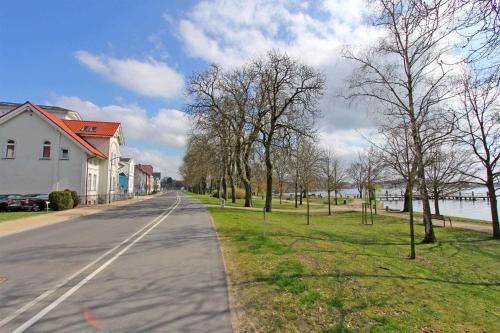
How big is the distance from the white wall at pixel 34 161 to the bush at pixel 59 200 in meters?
6.57

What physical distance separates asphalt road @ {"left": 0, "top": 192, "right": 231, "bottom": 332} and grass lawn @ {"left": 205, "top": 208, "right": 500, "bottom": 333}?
24.7 inches

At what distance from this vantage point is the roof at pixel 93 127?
1730 inches

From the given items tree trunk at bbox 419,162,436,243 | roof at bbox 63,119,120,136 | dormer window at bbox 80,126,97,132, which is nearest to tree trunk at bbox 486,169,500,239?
tree trunk at bbox 419,162,436,243

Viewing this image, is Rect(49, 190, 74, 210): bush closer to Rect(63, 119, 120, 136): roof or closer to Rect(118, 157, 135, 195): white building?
Rect(63, 119, 120, 136): roof

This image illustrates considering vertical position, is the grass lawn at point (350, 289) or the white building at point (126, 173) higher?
the white building at point (126, 173)

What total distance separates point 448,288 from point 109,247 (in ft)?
31.4

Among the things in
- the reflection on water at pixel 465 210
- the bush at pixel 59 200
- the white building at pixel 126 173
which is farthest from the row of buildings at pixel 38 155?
the reflection on water at pixel 465 210

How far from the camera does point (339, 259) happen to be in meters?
10.1

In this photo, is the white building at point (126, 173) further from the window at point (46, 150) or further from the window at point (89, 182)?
the window at point (46, 150)

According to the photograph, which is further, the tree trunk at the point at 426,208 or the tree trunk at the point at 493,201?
the tree trunk at the point at 493,201

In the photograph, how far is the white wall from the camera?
3341 cm

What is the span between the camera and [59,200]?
2792cm

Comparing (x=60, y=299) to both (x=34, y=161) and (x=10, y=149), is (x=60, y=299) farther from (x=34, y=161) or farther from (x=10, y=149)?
(x=10, y=149)

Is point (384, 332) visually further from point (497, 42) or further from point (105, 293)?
point (105, 293)
